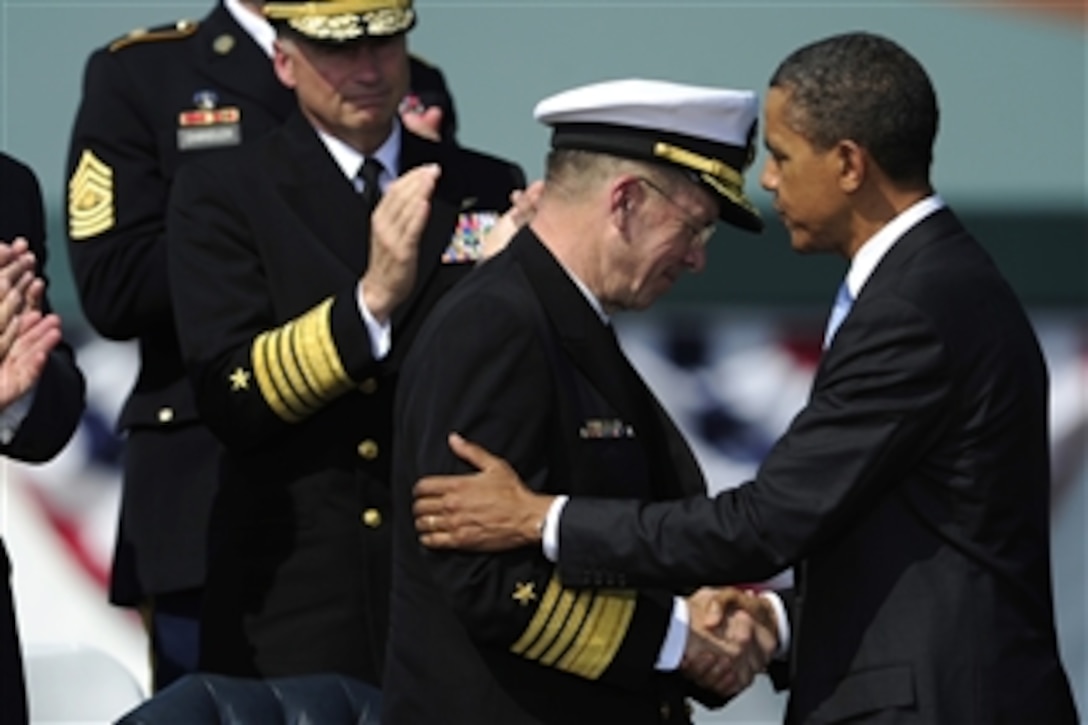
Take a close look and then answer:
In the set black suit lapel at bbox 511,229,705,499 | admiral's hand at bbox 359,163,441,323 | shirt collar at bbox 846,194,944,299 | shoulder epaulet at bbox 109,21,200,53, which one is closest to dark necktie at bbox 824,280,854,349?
shirt collar at bbox 846,194,944,299

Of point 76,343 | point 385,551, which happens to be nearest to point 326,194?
point 385,551

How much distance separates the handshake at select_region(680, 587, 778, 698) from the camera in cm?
358

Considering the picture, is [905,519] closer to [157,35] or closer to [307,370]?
[307,370]

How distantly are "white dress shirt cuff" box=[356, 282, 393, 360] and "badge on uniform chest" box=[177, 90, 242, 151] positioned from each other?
2.02ft

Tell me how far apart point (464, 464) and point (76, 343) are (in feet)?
→ 7.02

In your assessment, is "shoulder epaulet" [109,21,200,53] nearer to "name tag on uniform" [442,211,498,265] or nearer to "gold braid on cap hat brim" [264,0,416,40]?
"gold braid on cap hat brim" [264,0,416,40]

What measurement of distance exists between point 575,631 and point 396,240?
0.78 metres

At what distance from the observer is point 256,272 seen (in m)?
4.17

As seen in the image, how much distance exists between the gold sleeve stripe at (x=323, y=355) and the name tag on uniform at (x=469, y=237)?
27 centimetres

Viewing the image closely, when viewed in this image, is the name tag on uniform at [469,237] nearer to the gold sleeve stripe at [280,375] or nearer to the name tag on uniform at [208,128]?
the gold sleeve stripe at [280,375]

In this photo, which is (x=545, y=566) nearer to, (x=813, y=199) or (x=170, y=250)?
(x=813, y=199)

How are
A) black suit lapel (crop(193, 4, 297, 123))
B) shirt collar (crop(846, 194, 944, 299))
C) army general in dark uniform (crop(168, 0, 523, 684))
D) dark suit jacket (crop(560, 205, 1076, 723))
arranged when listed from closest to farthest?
1. dark suit jacket (crop(560, 205, 1076, 723))
2. shirt collar (crop(846, 194, 944, 299))
3. army general in dark uniform (crop(168, 0, 523, 684))
4. black suit lapel (crop(193, 4, 297, 123))

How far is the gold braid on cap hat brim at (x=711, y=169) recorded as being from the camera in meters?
3.52

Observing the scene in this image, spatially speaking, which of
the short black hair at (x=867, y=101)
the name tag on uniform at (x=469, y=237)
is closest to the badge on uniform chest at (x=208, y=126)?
the name tag on uniform at (x=469, y=237)
